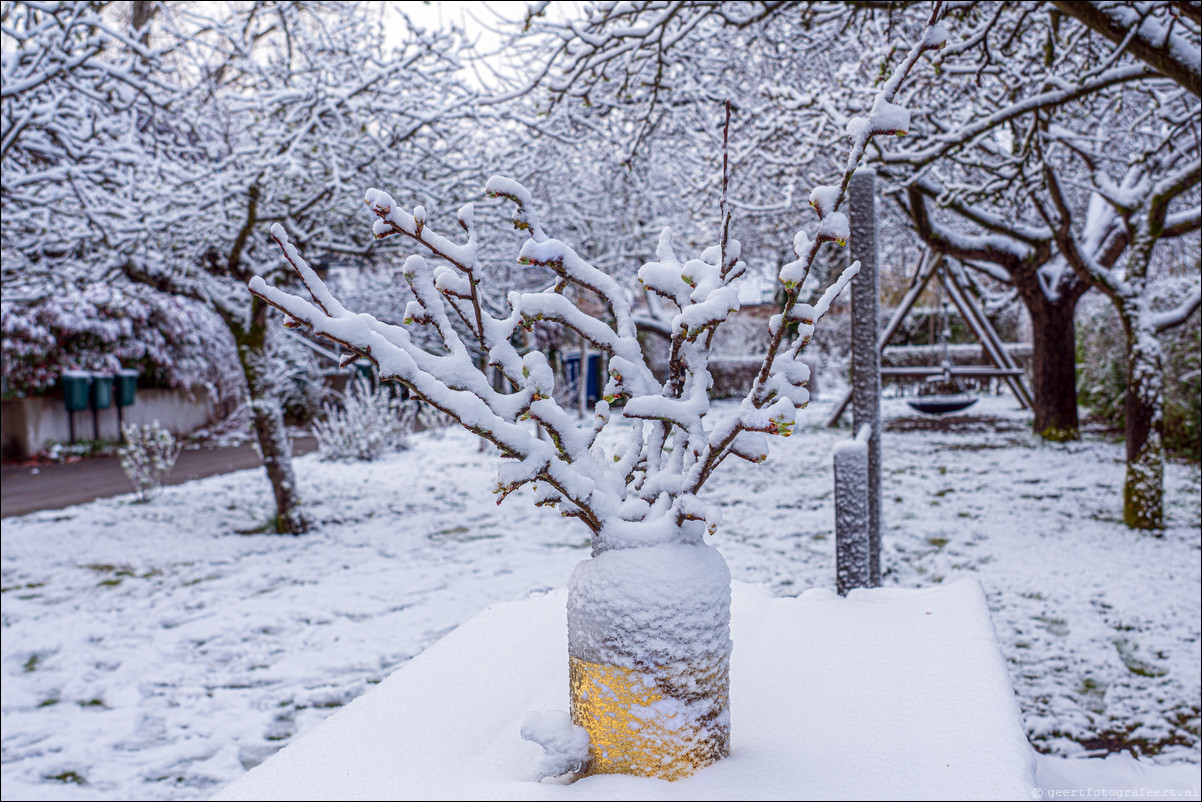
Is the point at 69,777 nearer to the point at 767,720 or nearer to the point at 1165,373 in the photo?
the point at 767,720

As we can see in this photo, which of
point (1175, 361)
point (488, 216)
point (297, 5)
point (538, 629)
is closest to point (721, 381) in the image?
point (1175, 361)

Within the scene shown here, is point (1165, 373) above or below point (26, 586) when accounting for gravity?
above

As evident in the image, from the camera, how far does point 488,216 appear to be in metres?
6.25

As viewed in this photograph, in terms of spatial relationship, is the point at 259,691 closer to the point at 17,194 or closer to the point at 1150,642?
the point at 17,194

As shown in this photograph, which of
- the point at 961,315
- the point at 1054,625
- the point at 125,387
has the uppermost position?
the point at 961,315

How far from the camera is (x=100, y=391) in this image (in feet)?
39.6

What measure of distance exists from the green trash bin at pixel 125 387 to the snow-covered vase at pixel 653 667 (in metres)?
13.7

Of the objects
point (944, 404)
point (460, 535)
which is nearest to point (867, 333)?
point (460, 535)

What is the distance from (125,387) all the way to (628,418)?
45.3ft

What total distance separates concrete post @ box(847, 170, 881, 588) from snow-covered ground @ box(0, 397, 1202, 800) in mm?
972

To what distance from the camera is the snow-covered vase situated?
1.08m

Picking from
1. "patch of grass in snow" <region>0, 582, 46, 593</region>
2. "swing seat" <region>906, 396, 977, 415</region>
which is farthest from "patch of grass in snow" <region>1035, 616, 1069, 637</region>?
"patch of grass in snow" <region>0, 582, 46, 593</region>

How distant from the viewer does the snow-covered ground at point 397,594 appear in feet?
9.66

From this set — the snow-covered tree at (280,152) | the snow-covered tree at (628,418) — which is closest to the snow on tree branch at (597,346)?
the snow-covered tree at (628,418)
